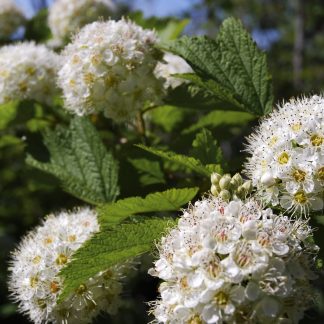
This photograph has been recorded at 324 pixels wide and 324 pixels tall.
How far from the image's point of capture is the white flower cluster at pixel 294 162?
→ 1.34 metres

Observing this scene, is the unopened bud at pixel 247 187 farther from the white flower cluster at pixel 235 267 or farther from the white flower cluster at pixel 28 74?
the white flower cluster at pixel 28 74

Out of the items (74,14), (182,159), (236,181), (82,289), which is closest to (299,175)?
(236,181)

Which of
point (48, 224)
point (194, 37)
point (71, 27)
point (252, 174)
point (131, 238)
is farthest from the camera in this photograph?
point (71, 27)

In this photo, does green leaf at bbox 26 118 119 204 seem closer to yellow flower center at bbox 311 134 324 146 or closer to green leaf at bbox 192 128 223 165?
green leaf at bbox 192 128 223 165

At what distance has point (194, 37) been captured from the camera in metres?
1.93

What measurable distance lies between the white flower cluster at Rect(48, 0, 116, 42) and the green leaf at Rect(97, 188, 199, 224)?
1.49 meters

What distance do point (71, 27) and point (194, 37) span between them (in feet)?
3.42

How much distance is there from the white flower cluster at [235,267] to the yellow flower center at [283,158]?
0.55 feet

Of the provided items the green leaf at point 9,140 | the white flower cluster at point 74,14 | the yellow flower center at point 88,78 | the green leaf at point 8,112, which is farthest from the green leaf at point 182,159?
the white flower cluster at point 74,14

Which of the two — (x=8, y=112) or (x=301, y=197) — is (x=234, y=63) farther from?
(x=8, y=112)

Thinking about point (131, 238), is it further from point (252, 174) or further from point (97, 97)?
point (97, 97)

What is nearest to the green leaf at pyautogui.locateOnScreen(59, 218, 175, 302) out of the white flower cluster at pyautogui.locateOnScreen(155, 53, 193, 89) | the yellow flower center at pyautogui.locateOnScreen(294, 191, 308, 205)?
the yellow flower center at pyautogui.locateOnScreen(294, 191, 308, 205)

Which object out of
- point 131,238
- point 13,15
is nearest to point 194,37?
point 131,238

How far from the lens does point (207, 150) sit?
1661mm
